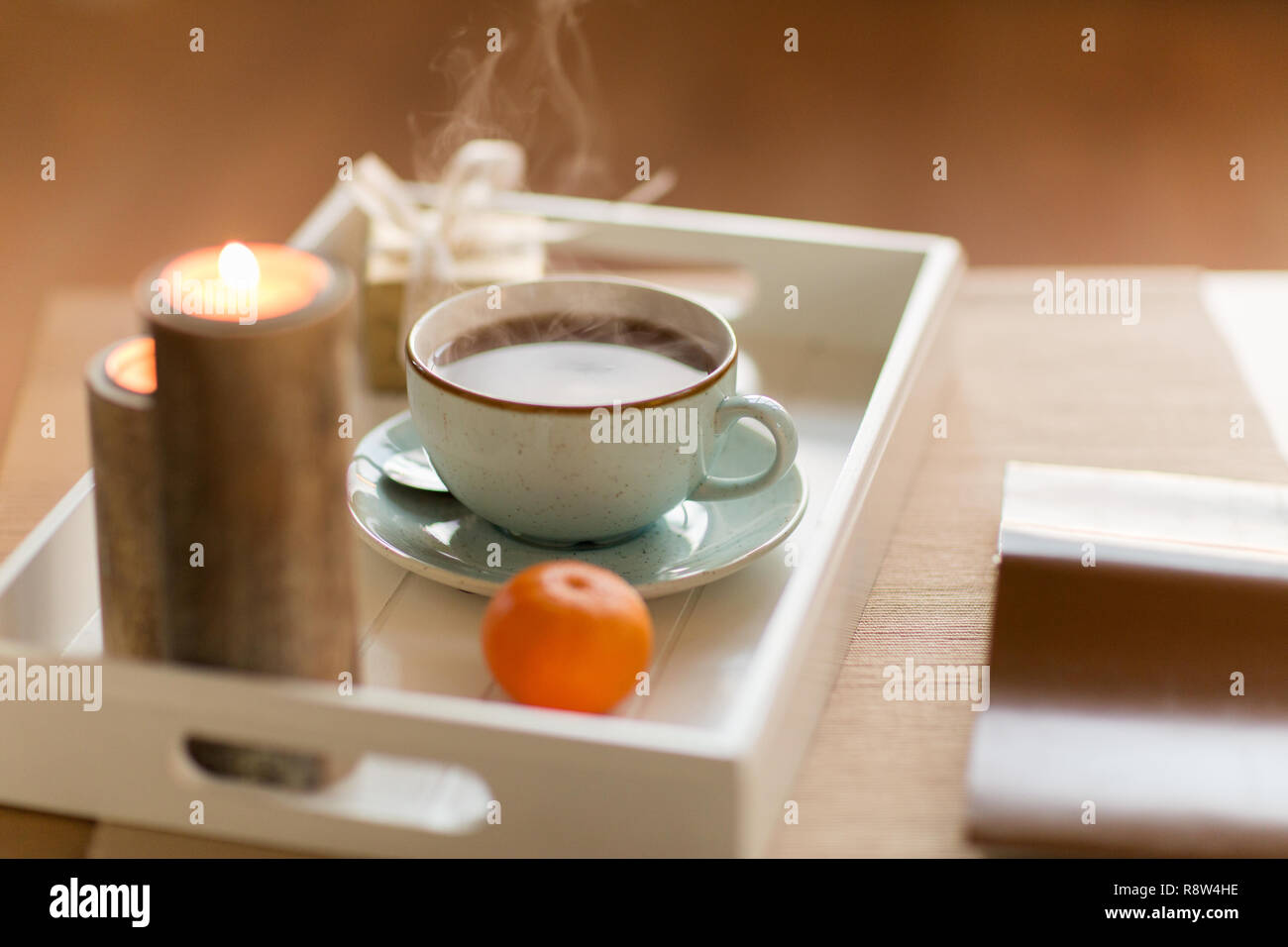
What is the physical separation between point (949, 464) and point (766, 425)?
26cm

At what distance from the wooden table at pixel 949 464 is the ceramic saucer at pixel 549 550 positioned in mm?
84

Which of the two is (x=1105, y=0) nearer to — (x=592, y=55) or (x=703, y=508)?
(x=592, y=55)

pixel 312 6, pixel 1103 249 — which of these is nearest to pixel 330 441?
pixel 1103 249

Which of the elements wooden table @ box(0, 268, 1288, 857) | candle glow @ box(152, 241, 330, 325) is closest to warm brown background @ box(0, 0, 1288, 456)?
wooden table @ box(0, 268, 1288, 857)

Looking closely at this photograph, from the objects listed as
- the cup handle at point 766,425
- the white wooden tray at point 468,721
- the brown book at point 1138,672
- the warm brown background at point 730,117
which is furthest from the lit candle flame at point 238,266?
the warm brown background at point 730,117

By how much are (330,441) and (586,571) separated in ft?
0.53

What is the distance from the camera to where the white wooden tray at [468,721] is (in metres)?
0.60

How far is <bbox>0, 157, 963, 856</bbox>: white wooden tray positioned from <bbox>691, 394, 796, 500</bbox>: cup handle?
0.13 ft

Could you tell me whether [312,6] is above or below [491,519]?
above

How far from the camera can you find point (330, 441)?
1.95 ft

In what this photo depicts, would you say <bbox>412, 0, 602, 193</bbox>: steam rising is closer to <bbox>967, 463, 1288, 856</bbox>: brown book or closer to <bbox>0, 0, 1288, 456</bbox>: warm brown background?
<bbox>967, 463, 1288, 856</bbox>: brown book

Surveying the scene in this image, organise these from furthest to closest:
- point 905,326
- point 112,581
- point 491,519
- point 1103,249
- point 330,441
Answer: point 1103,249 < point 905,326 < point 491,519 < point 112,581 < point 330,441

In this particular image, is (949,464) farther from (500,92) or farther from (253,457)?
(253,457)

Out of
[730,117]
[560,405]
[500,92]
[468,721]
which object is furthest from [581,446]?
[730,117]
